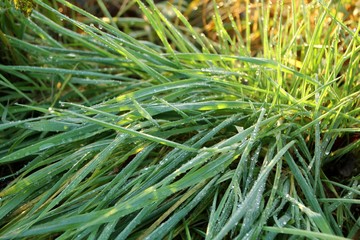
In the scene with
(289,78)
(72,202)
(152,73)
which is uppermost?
(152,73)

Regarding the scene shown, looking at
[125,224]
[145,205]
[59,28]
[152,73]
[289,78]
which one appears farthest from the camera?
[289,78]

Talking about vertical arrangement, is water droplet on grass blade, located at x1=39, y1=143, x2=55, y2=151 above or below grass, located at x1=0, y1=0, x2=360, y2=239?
above

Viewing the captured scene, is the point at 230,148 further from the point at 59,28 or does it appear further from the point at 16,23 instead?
the point at 16,23

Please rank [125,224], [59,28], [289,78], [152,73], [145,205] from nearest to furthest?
1. [145,205]
2. [125,224]
3. [152,73]
4. [59,28]
5. [289,78]

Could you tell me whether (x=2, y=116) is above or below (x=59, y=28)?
below

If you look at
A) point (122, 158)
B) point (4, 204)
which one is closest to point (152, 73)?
point (122, 158)

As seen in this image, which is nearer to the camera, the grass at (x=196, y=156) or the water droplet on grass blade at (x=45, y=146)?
the grass at (x=196, y=156)

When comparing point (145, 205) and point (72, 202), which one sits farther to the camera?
point (72, 202)

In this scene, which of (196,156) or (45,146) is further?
(45,146)

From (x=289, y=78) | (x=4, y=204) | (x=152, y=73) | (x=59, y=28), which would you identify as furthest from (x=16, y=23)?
(x=289, y=78)

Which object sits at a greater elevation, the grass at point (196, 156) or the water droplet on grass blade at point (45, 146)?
the water droplet on grass blade at point (45, 146)

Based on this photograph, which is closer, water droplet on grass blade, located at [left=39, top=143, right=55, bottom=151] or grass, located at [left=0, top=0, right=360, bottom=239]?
grass, located at [left=0, top=0, right=360, bottom=239]
